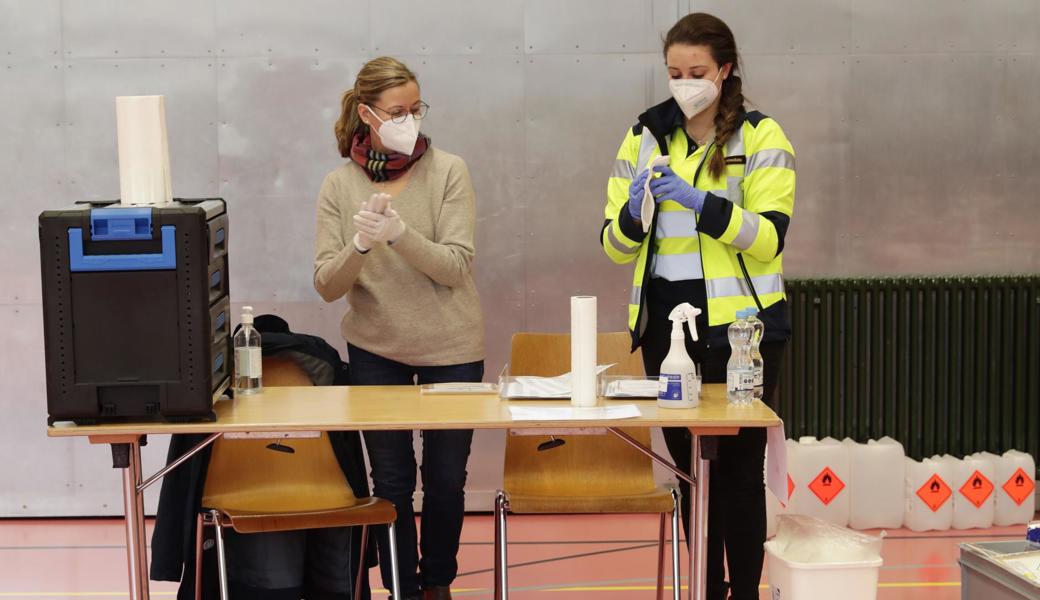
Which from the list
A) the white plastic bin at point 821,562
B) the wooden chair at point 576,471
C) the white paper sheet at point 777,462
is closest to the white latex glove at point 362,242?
the wooden chair at point 576,471

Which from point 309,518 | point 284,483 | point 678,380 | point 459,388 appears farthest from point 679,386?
point 284,483

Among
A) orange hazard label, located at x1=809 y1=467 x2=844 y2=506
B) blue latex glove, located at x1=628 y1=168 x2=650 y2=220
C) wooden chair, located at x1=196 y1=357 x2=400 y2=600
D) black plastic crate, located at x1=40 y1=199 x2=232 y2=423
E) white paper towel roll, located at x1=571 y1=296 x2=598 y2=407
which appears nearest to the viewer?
black plastic crate, located at x1=40 y1=199 x2=232 y2=423

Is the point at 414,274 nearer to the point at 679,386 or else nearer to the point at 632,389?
the point at 632,389

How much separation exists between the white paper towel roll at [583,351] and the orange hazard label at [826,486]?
76.0 inches

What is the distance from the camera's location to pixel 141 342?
8.63 ft

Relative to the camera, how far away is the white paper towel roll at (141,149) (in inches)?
107

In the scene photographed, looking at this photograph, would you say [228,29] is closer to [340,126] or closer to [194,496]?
[340,126]

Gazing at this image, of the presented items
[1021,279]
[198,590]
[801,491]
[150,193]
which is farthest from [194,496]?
[1021,279]

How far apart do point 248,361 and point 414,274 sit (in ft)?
1.80

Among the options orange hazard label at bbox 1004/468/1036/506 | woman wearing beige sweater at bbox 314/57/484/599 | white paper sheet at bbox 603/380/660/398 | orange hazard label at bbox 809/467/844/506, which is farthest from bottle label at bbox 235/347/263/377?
orange hazard label at bbox 1004/468/1036/506

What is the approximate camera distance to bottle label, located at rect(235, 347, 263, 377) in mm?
3002

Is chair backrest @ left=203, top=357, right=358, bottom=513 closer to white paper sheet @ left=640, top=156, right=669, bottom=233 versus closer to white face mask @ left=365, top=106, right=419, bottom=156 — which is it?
white face mask @ left=365, top=106, right=419, bottom=156

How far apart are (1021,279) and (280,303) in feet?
9.49

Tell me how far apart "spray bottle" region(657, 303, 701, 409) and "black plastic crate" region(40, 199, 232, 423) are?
40.6 inches
